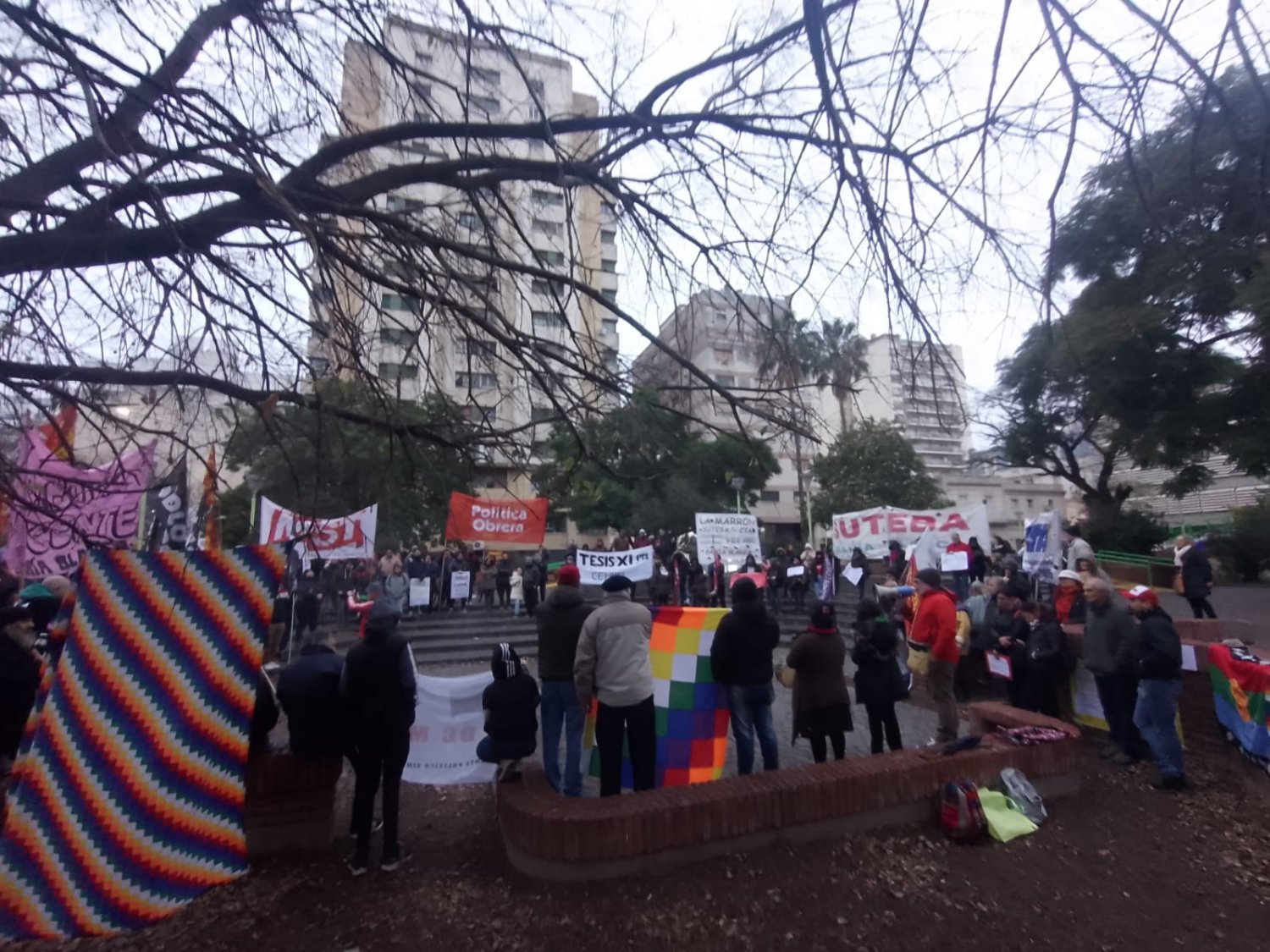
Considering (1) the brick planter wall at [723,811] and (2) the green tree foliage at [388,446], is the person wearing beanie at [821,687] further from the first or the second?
(2) the green tree foliage at [388,446]

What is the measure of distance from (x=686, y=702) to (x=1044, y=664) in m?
3.65

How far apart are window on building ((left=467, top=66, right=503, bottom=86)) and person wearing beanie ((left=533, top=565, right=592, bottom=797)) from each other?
299 centimetres

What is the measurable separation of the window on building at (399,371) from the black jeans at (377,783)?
7.86 feet

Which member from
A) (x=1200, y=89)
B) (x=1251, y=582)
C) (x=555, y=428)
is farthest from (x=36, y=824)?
(x=1251, y=582)

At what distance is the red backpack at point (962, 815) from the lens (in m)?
4.36

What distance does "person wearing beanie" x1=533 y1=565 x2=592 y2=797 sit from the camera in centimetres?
469

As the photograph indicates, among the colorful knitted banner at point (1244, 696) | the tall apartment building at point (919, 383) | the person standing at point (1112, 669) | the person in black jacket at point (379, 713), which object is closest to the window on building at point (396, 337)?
the person in black jacket at point (379, 713)

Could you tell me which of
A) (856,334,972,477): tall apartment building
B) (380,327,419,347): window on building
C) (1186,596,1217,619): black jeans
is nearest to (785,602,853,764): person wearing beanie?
(856,334,972,477): tall apartment building

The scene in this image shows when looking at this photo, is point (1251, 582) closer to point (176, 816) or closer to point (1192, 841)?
point (1192, 841)

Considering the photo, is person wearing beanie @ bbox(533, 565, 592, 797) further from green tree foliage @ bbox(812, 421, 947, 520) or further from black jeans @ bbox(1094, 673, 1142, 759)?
green tree foliage @ bbox(812, 421, 947, 520)

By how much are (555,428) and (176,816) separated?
3.19 meters

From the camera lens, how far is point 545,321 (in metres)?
5.35

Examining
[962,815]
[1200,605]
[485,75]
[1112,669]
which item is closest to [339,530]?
[485,75]

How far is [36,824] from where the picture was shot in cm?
336
